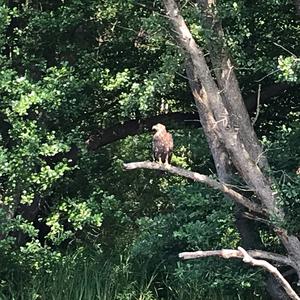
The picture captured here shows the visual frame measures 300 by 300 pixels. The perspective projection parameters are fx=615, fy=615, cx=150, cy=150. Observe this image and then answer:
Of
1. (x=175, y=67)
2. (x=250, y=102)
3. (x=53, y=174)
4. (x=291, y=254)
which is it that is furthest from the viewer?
(x=250, y=102)

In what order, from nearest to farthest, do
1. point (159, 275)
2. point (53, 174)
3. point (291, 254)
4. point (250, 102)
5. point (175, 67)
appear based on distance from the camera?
point (291, 254), point (175, 67), point (53, 174), point (159, 275), point (250, 102)

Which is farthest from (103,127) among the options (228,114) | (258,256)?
(258,256)

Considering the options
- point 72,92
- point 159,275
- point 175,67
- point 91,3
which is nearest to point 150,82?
point 175,67

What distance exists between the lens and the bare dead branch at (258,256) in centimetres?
416

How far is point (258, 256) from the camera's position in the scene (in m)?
4.72

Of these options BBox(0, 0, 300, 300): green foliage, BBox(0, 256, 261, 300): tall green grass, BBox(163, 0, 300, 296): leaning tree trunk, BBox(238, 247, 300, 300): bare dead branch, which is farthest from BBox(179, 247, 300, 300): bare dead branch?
BBox(0, 256, 261, 300): tall green grass

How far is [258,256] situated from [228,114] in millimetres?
1122

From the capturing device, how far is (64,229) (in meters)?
6.31

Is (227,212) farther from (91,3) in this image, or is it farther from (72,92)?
(91,3)

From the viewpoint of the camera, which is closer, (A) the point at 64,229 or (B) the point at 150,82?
(B) the point at 150,82

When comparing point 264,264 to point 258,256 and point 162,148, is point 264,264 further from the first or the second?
point 162,148

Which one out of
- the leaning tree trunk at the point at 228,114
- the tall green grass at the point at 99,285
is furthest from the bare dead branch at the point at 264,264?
the tall green grass at the point at 99,285

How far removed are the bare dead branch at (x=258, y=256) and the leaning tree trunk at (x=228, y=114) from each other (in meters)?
0.12

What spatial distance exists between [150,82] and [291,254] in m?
1.77
